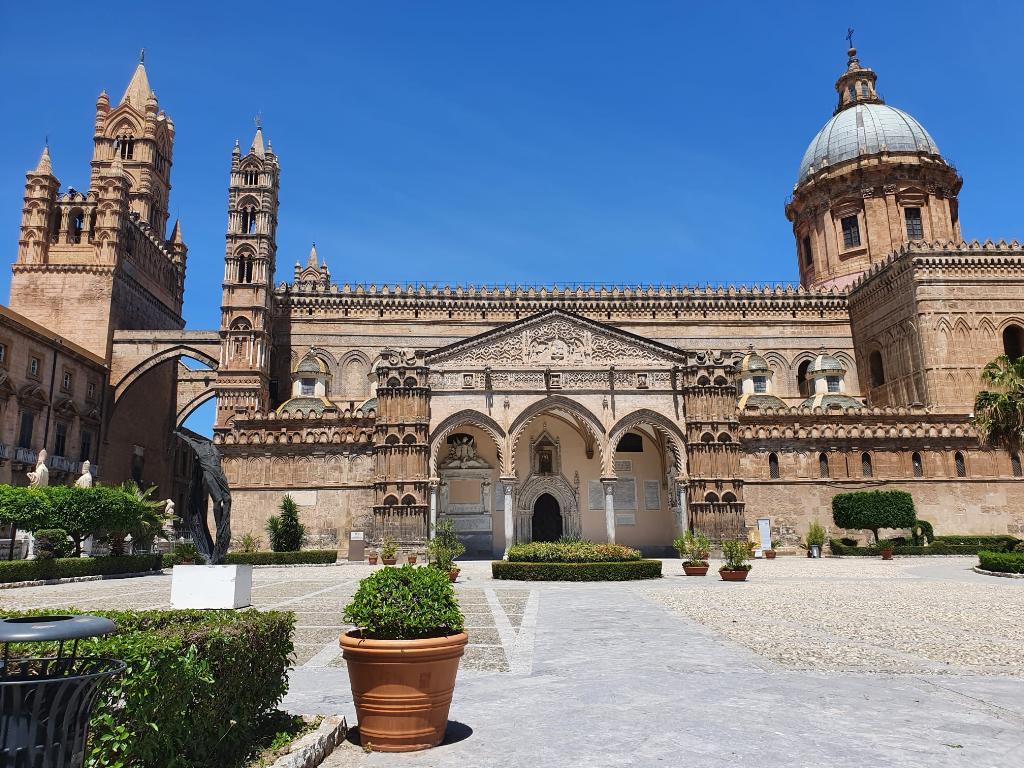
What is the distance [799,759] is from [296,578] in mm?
22060

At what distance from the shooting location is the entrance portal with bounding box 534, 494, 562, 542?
4184 cm

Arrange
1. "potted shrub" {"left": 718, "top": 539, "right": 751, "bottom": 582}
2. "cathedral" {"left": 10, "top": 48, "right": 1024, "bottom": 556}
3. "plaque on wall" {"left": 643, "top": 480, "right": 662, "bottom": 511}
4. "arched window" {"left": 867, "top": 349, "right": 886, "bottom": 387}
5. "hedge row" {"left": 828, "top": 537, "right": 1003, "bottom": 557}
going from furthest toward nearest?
"arched window" {"left": 867, "top": 349, "right": 886, "bottom": 387} < "plaque on wall" {"left": 643, "top": 480, "right": 662, "bottom": 511} < "cathedral" {"left": 10, "top": 48, "right": 1024, "bottom": 556} < "hedge row" {"left": 828, "top": 537, "right": 1003, "bottom": 557} < "potted shrub" {"left": 718, "top": 539, "right": 751, "bottom": 582}

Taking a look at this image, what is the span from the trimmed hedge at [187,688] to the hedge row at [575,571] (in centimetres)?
1811

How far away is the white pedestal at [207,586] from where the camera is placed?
1138 cm

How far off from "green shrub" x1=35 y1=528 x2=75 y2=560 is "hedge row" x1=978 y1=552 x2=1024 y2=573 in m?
31.0

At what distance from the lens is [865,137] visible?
5644cm

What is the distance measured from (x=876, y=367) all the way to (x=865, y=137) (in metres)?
18.8

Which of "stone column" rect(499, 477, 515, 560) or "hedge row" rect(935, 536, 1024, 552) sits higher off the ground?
"stone column" rect(499, 477, 515, 560)

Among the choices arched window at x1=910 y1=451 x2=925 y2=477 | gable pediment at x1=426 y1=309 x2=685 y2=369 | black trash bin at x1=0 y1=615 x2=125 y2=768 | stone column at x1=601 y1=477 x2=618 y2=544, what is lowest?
black trash bin at x1=0 y1=615 x2=125 y2=768

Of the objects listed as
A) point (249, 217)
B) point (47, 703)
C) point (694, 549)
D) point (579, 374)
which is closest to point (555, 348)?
point (579, 374)

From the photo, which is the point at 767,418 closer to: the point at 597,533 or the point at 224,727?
the point at 597,533

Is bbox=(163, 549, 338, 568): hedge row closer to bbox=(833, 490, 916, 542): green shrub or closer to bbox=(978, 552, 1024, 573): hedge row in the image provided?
bbox=(833, 490, 916, 542): green shrub

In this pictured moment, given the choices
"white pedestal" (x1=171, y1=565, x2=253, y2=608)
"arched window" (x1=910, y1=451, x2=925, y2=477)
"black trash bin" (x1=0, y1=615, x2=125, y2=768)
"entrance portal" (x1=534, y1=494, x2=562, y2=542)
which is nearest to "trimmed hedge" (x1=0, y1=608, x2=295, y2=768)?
"black trash bin" (x1=0, y1=615, x2=125, y2=768)

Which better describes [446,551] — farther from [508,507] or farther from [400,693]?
[400,693]
